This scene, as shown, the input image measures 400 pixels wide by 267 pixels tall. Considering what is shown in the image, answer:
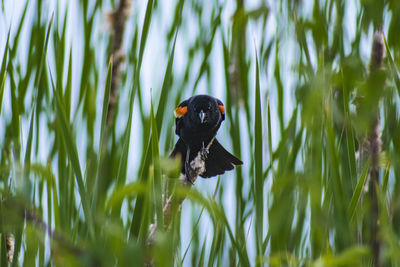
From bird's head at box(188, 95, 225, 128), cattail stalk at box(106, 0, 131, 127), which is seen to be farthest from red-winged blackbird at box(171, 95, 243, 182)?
cattail stalk at box(106, 0, 131, 127)

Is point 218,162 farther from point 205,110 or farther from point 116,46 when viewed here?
point 116,46

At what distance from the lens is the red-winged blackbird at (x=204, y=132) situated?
52.8 inches

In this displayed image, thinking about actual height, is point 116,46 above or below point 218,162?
above

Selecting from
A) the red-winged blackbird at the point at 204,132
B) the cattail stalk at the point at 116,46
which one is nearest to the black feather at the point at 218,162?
the red-winged blackbird at the point at 204,132

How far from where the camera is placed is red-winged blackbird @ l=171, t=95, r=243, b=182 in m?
1.34

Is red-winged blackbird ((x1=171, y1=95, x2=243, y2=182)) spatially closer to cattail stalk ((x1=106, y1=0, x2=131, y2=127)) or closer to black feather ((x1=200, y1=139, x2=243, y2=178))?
black feather ((x1=200, y1=139, x2=243, y2=178))

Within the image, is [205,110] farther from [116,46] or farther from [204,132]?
[116,46]

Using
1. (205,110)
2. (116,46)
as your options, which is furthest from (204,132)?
(116,46)

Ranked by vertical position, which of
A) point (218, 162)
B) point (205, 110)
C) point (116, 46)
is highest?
point (116, 46)

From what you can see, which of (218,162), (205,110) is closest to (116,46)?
(205,110)

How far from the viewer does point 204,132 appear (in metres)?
1.44

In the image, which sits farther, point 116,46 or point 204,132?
point 204,132

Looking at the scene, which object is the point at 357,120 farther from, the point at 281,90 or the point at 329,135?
the point at 281,90

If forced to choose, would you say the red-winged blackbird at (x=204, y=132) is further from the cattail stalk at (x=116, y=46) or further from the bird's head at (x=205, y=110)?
the cattail stalk at (x=116, y=46)
